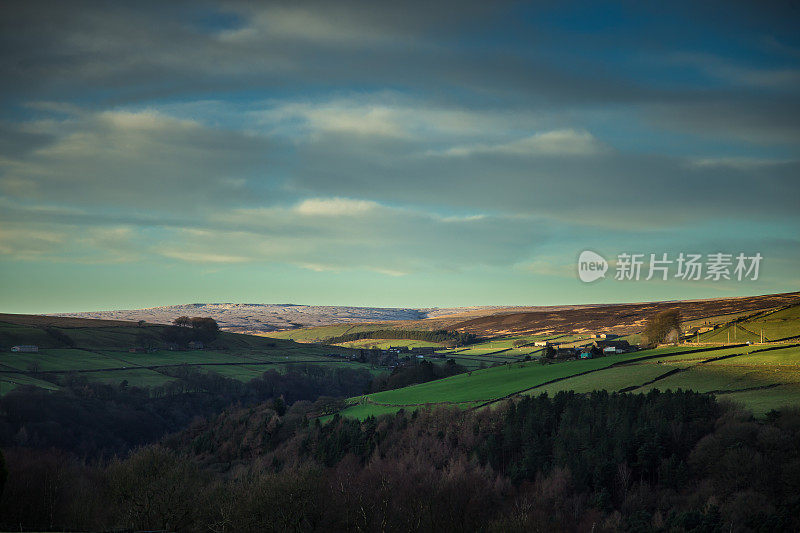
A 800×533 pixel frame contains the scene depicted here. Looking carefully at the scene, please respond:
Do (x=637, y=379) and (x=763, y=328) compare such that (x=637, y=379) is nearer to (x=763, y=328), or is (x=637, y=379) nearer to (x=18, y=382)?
(x=763, y=328)

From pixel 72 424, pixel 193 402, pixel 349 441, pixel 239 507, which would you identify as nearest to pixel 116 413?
pixel 72 424

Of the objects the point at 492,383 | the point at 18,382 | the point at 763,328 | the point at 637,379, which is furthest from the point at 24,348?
the point at 763,328

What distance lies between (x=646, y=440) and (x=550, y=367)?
2245 inches

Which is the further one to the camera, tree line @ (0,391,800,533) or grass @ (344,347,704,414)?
grass @ (344,347,704,414)

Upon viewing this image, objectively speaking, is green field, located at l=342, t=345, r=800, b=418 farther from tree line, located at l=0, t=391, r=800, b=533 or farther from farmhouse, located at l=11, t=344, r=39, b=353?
farmhouse, located at l=11, t=344, r=39, b=353

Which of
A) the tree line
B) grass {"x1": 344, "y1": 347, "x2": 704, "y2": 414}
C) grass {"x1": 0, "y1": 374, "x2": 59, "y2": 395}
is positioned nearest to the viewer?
the tree line

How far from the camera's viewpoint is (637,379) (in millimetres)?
100250

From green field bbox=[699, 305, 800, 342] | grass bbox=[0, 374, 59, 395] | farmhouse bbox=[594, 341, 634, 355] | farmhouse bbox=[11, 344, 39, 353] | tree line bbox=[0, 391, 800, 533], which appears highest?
green field bbox=[699, 305, 800, 342]

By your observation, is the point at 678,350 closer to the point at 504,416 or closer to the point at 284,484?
the point at 504,416

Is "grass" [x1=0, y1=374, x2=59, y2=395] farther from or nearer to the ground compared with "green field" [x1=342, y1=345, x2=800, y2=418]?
nearer to the ground

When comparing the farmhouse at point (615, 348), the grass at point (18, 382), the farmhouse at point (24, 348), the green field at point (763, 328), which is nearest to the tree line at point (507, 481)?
the green field at point (763, 328)

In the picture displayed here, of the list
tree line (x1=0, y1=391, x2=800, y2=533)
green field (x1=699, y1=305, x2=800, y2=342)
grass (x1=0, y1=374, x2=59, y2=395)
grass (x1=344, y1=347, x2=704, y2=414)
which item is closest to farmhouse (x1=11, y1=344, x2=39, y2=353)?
grass (x1=0, y1=374, x2=59, y2=395)

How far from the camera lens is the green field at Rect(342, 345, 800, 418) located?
3243 inches

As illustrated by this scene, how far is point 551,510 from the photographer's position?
71312 mm
